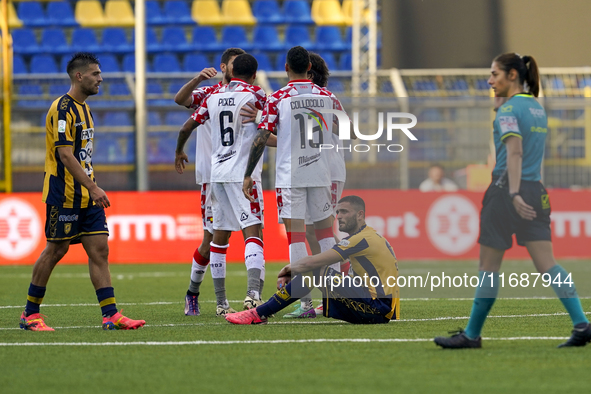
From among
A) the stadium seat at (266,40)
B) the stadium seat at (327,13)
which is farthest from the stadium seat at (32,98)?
the stadium seat at (327,13)

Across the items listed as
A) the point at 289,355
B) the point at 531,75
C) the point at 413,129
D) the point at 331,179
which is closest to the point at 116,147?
the point at 413,129

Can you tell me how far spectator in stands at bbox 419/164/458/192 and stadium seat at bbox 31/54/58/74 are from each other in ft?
41.4

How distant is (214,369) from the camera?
423 centimetres

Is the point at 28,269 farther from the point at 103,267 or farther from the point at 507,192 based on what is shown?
the point at 507,192

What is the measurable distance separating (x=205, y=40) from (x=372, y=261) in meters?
18.4

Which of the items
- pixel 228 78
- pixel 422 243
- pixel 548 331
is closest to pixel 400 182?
pixel 422 243

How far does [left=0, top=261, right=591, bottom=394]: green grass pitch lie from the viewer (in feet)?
12.6

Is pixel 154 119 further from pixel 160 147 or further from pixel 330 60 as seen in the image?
pixel 330 60

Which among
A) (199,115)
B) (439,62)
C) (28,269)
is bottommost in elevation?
(28,269)

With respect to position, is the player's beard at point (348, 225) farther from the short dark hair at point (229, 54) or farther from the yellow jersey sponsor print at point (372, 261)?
the short dark hair at point (229, 54)

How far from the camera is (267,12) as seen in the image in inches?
957

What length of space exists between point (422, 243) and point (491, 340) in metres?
8.10

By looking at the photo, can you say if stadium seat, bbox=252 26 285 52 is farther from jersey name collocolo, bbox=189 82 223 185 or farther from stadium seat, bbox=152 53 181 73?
jersey name collocolo, bbox=189 82 223 185

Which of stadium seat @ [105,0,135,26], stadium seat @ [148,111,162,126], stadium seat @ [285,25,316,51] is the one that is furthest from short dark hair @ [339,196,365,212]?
stadium seat @ [105,0,135,26]
